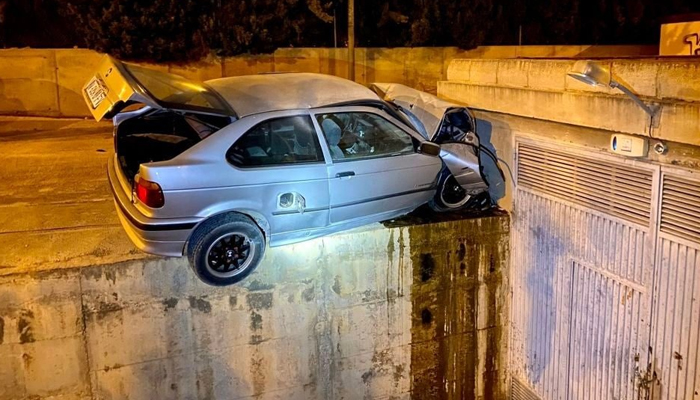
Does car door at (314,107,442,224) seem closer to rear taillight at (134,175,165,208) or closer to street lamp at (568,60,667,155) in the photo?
rear taillight at (134,175,165,208)

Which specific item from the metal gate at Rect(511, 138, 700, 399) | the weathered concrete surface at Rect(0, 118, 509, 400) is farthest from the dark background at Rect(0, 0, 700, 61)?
the metal gate at Rect(511, 138, 700, 399)

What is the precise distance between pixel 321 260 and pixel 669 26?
231 inches

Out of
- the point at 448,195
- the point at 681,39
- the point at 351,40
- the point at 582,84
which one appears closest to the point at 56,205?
the point at 448,195

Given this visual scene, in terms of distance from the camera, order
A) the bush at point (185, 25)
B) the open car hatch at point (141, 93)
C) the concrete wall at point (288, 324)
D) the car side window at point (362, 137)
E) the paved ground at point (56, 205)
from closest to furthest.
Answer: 1. the open car hatch at point (141, 93)
2. the concrete wall at point (288, 324)
3. the paved ground at point (56, 205)
4. the car side window at point (362, 137)
5. the bush at point (185, 25)

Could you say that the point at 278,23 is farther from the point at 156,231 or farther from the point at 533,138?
the point at 156,231

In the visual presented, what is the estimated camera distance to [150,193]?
519 cm

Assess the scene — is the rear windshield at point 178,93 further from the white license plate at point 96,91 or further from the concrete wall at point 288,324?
the concrete wall at point 288,324

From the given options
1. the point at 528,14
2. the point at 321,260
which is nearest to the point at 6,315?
the point at 321,260

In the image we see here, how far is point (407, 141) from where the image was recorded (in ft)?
21.9

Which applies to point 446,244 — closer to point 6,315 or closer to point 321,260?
point 321,260

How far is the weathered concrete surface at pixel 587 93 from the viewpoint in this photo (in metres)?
5.00

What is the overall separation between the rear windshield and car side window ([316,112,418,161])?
1.05 meters

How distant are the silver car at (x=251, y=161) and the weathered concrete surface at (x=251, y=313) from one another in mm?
439

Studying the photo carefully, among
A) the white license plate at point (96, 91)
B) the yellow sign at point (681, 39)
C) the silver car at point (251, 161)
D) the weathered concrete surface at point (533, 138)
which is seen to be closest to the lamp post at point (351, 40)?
the weathered concrete surface at point (533, 138)
